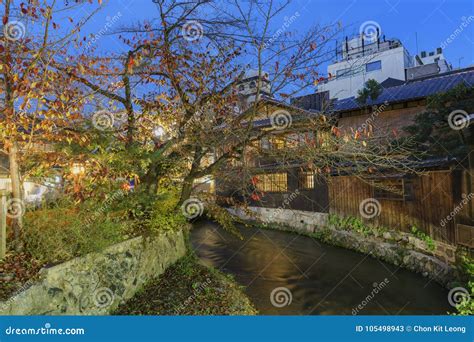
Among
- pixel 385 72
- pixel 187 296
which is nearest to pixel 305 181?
pixel 187 296

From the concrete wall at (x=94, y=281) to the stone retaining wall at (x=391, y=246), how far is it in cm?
285

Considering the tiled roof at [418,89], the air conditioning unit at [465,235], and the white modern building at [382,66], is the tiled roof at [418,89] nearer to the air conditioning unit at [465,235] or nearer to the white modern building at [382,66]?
the white modern building at [382,66]

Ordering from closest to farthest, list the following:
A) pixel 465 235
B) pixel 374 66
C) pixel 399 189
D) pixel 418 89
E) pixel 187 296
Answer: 1. pixel 187 296
2. pixel 465 235
3. pixel 399 189
4. pixel 418 89
5. pixel 374 66

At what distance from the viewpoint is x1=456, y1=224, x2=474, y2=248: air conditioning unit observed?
334 inches

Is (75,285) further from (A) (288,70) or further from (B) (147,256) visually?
(A) (288,70)

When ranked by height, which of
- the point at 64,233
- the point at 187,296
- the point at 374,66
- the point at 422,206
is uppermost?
the point at 374,66

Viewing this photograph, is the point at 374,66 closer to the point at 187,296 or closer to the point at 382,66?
the point at 382,66

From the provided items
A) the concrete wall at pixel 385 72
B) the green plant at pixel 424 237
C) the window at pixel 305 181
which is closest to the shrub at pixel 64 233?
the green plant at pixel 424 237

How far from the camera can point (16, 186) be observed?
553 cm

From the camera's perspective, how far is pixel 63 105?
4.94 m

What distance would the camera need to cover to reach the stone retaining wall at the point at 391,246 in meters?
10.0

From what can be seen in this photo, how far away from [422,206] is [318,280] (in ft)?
18.5

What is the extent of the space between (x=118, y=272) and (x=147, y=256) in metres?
1.11

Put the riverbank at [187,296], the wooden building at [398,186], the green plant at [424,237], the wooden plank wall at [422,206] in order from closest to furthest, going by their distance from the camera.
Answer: the riverbank at [187,296], the wooden building at [398,186], the wooden plank wall at [422,206], the green plant at [424,237]
